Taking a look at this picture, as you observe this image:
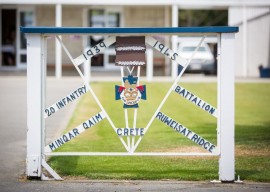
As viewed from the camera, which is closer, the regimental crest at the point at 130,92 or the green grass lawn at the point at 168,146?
the regimental crest at the point at 130,92

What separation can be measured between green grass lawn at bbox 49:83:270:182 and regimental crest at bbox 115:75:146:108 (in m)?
0.98

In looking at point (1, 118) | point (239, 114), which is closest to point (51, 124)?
point (1, 118)

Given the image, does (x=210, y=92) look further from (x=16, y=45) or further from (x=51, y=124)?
(x=16, y=45)

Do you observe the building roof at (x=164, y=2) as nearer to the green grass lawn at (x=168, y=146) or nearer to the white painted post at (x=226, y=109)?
the green grass lawn at (x=168, y=146)

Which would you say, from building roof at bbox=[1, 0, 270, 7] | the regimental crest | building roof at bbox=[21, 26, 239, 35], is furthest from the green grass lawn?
building roof at bbox=[1, 0, 270, 7]

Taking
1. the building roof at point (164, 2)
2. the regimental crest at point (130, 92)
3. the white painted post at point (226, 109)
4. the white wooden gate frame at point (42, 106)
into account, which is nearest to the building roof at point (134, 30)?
the white wooden gate frame at point (42, 106)

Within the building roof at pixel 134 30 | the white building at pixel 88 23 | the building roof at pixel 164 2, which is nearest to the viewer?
the building roof at pixel 134 30

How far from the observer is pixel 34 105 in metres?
7.45

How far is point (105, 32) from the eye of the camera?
730cm

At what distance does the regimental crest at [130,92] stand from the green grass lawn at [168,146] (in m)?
0.98

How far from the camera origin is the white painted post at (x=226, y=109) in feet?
24.5

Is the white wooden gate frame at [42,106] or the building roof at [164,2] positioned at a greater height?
the building roof at [164,2]

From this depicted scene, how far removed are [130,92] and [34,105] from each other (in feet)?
3.99

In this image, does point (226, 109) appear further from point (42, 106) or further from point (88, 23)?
point (88, 23)
